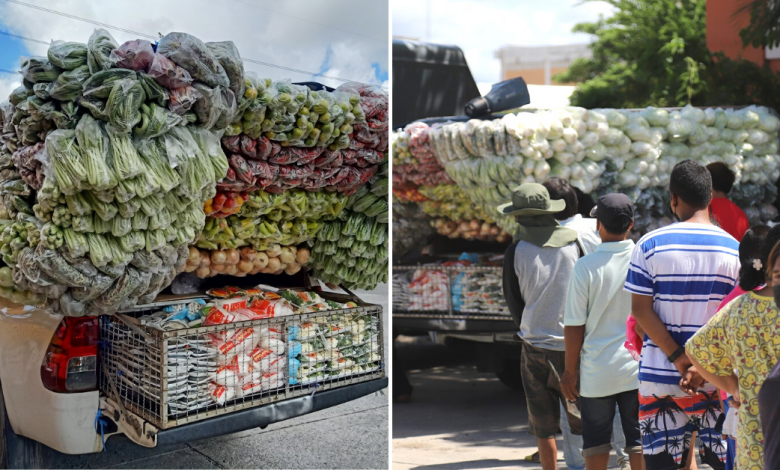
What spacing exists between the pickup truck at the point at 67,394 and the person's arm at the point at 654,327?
160cm

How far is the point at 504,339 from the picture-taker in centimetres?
521

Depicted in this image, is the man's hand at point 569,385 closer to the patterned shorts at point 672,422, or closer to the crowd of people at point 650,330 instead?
the crowd of people at point 650,330

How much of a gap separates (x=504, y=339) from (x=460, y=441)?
796 mm

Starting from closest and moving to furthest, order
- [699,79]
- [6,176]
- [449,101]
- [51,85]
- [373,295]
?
1. [51,85]
2. [6,176]
3. [373,295]
4. [449,101]
5. [699,79]

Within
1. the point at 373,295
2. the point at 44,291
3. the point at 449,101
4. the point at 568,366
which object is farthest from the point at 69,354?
the point at 449,101

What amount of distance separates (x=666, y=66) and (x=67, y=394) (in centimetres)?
814

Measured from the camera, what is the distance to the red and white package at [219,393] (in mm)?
3293

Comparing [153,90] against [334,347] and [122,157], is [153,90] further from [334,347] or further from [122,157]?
[334,347]

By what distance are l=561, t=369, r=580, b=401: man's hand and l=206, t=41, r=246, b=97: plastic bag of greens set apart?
2.00 m

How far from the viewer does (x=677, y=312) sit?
2.92m

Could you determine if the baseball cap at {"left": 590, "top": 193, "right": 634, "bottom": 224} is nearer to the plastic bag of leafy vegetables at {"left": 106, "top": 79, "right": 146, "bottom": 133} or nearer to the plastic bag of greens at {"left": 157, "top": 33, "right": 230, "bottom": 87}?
the plastic bag of greens at {"left": 157, "top": 33, "right": 230, "bottom": 87}

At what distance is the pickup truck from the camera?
3352 mm

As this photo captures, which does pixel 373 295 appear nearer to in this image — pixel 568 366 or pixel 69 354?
pixel 568 366

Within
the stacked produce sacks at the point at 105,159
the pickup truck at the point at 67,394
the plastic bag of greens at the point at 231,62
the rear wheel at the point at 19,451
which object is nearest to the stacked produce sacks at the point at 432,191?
the pickup truck at the point at 67,394
